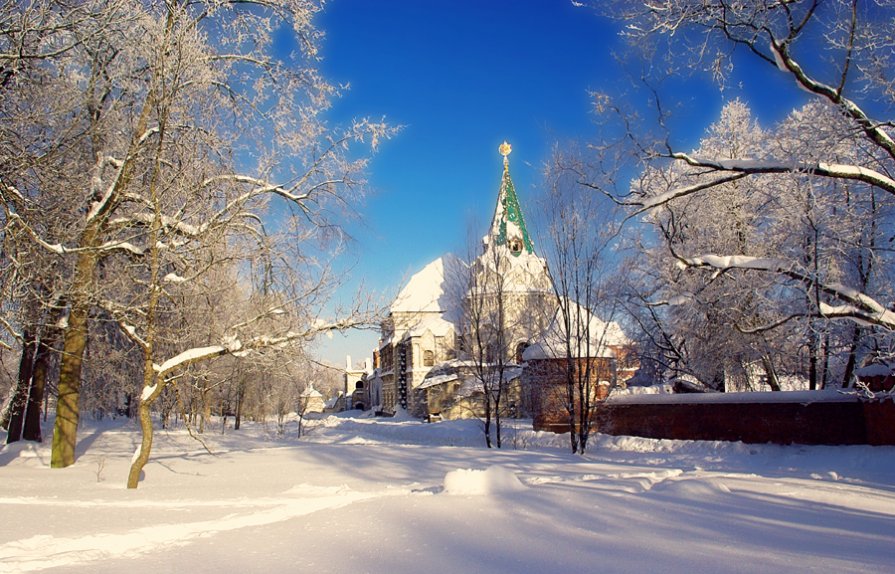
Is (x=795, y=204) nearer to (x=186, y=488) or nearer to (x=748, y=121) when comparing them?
(x=186, y=488)

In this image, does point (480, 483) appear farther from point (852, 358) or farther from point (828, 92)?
point (852, 358)

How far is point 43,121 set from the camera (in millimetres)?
A: 9852

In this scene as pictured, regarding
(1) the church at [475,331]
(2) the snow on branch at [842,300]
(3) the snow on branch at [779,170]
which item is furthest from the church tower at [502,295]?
(2) the snow on branch at [842,300]

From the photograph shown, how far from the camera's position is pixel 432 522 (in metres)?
5.91

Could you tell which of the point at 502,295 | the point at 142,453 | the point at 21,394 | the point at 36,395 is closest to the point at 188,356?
the point at 142,453

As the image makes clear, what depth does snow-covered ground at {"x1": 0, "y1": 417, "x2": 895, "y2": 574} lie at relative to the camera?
462 cm

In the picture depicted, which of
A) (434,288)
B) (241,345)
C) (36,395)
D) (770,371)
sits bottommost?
(36,395)

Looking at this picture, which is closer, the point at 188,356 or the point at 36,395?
the point at 188,356

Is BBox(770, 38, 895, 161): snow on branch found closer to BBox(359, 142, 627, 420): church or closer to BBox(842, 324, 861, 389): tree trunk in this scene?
BBox(842, 324, 861, 389): tree trunk

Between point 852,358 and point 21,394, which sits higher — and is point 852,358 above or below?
above

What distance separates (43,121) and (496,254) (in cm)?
1631

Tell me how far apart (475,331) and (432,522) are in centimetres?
1840

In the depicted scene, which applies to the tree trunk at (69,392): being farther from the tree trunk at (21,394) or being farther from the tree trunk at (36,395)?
the tree trunk at (36,395)

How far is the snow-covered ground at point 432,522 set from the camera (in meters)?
4.62
